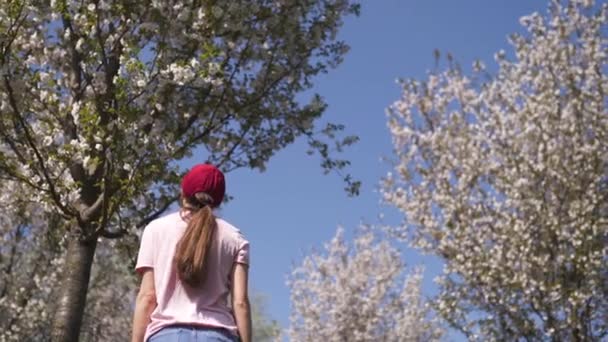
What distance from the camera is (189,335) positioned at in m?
3.47

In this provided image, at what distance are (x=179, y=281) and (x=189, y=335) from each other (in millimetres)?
266

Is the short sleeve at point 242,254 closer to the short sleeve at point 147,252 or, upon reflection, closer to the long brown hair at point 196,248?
the long brown hair at point 196,248

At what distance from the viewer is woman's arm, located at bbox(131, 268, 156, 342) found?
361 centimetres

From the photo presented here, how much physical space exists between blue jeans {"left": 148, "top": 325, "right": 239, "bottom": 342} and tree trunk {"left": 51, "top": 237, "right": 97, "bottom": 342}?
4460 millimetres

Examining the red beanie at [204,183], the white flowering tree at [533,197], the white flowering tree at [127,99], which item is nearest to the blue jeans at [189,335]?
the red beanie at [204,183]

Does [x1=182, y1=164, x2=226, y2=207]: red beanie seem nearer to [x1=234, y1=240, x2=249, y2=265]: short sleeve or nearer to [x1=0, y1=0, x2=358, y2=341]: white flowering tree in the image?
[x1=234, y1=240, x2=249, y2=265]: short sleeve

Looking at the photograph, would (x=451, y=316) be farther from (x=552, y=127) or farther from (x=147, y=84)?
(x=147, y=84)

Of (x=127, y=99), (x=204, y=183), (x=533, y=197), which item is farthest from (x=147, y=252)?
(x=533, y=197)

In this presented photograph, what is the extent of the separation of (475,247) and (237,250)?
13.6m

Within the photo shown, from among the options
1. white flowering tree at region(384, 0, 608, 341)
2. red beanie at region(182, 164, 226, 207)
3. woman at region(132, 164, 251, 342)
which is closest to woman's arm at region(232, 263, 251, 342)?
woman at region(132, 164, 251, 342)

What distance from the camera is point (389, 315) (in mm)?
28094

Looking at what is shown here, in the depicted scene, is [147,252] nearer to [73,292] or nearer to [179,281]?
[179,281]

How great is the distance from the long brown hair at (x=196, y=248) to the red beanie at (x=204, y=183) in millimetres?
98

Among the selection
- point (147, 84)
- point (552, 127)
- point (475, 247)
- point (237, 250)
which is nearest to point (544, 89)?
point (552, 127)
